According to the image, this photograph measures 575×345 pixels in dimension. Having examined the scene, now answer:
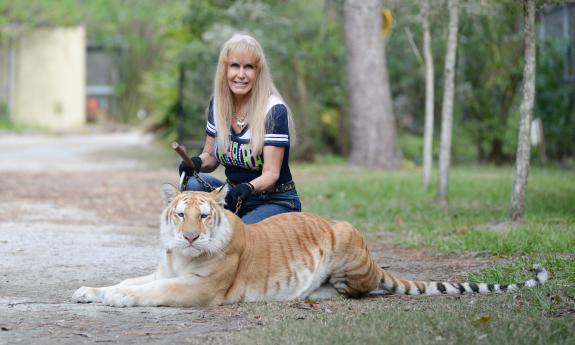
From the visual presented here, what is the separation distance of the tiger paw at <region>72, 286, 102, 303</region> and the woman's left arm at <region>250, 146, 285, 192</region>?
55.8 inches

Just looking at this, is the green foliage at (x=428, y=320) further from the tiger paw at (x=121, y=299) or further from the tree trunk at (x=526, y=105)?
→ the tree trunk at (x=526, y=105)

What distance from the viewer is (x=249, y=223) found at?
750cm

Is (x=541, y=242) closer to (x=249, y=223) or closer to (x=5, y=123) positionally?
(x=249, y=223)

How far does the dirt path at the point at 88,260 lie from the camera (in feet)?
19.2

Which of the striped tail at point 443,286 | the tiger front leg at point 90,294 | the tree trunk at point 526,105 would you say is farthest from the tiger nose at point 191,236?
the tree trunk at point 526,105

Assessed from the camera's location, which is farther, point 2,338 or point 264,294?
point 264,294

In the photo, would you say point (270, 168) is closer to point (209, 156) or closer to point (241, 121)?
point (241, 121)

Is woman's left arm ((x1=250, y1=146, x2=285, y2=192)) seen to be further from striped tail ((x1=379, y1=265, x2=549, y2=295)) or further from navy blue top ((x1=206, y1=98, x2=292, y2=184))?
striped tail ((x1=379, y1=265, x2=549, y2=295))

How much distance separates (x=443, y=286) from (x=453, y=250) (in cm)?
253

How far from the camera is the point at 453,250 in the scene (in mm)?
9453

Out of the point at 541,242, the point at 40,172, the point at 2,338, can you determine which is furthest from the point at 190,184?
the point at 40,172

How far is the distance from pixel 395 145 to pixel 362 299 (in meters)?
13.9

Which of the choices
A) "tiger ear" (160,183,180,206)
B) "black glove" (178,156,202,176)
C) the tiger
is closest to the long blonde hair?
"black glove" (178,156,202,176)

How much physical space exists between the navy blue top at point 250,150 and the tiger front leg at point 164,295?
1451 millimetres
